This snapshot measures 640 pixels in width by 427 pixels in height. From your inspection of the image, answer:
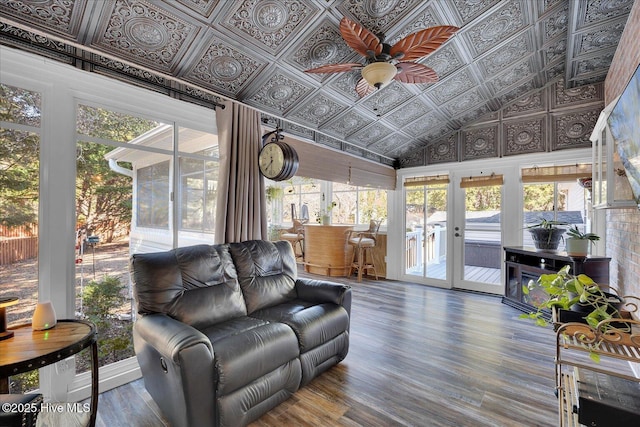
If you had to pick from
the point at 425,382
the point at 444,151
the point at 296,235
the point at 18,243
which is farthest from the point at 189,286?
the point at 444,151

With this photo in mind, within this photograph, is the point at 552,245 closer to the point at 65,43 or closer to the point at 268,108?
the point at 268,108

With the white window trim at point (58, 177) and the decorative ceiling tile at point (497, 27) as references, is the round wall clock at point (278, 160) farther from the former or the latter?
the decorative ceiling tile at point (497, 27)

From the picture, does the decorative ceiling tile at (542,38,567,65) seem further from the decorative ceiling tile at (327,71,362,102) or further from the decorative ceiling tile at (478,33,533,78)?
the decorative ceiling tile at (327,71,362,102)

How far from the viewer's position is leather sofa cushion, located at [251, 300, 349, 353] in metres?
2.21

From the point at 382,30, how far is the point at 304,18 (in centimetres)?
80

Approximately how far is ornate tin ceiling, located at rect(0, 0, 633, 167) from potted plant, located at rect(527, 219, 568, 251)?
4.38 ft

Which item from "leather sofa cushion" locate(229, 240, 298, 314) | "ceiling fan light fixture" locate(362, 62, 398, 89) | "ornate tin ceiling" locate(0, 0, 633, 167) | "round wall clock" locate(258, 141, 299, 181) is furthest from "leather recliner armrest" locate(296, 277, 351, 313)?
"ornate tin ceiling" locate(0, 0, 633, 167)

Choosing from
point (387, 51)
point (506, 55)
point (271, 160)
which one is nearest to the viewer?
point (387, 51)

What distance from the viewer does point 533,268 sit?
4004 millimetres

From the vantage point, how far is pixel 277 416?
1.99 metres

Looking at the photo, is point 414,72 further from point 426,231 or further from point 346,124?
point 426,231

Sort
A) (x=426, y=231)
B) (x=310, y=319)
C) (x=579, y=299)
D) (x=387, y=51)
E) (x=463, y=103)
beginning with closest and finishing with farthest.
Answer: (x=579, y=299) < (x=310, y=319) < (x=387, y=51) < (x=463, y=103) < (x=426, y=231)

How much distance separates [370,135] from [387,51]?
2.28m

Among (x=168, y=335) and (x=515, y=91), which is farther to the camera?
(x=515, y=91)
